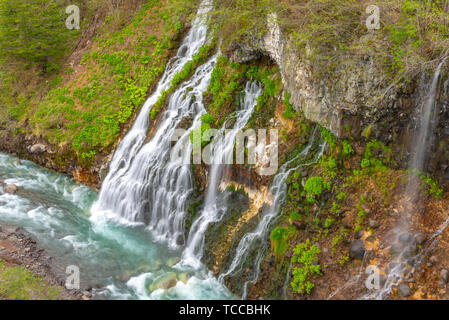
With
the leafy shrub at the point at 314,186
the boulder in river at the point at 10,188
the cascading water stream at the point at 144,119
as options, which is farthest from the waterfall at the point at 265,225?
the boulder in river at the point at 10,188

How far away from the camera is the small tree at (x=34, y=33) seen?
20094mm

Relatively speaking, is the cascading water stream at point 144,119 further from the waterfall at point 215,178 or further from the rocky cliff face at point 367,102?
the rocky cliff face at point 367,102

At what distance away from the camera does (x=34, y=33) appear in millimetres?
20781

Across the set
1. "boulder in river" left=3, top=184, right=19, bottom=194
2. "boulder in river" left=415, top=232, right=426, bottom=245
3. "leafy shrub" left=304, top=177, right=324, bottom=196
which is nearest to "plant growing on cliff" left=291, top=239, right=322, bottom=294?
"leafy shrub" left=304, top=177, right=324, bottom=196

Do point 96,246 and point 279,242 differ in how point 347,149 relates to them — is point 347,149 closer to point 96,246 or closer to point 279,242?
point 279,242

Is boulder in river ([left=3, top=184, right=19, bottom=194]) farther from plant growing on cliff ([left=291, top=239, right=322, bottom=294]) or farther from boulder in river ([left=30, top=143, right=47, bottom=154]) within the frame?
plant growing on cliff ([left=291, top=239, right=322, bottom=294])

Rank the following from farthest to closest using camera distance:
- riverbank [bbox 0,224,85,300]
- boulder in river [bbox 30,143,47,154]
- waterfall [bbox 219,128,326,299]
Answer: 1. boulder in river [bbox 30,143,47,154]
2. waterfall [bbox 219,128,326,299]
3. riverbank [bbox 0,224,85,300]

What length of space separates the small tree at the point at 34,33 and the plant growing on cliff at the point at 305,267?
17798 mm

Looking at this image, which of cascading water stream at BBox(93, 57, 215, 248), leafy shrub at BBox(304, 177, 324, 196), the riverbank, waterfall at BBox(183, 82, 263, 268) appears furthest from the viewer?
cascading water stream at BBox(93, 57, 215, 248)

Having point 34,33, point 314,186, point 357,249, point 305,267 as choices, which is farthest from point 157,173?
point 34,33

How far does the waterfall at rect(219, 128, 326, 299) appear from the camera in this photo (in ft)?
36.0

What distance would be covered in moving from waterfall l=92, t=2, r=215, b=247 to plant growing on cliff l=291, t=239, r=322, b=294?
14.6 ft
